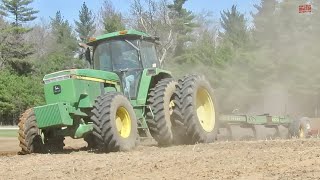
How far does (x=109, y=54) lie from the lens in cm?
1280

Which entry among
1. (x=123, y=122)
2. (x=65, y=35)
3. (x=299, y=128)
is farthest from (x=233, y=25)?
(x=123, y=122)

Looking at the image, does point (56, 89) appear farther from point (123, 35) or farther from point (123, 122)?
point (123, 35)

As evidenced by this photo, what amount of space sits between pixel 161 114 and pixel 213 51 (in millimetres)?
40709

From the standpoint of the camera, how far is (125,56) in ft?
41.5

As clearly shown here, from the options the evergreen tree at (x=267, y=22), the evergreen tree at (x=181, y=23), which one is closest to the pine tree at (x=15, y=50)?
the evergreen tree at (x=181, y=23)

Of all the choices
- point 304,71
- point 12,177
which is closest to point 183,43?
point 304,71

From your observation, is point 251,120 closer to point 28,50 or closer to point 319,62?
point 319,62

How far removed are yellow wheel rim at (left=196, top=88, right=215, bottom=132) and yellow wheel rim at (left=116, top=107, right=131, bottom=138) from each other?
2.39 meters

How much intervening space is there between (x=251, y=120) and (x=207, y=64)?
3240cm

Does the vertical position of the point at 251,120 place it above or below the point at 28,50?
below

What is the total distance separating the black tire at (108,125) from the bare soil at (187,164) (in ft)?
1.19

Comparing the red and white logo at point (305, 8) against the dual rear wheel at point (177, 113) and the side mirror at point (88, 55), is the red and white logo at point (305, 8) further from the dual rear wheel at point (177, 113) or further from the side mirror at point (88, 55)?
the side mirror at point (88, 55)

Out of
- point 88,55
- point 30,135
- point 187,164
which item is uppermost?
point 88,55

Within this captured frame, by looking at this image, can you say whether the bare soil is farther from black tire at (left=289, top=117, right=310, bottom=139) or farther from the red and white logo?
the red and white logo
